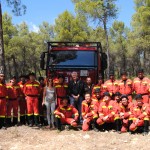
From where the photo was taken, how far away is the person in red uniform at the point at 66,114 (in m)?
9.59

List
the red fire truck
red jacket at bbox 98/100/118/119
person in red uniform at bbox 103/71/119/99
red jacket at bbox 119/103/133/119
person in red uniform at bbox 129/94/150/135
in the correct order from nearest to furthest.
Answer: person in red uniform at bbox 129/94/150/135
red jacket at bbox 119/103/133/119
red jacket at bbox 98/100/118/119
person in red uniform at bbox 103/71/119/99
the red fire truck

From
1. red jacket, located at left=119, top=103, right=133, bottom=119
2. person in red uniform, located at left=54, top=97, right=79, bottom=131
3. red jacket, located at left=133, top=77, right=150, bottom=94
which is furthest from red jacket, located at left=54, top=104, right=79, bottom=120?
red jacket, located at left=133, top=77, right=150, bottom=94

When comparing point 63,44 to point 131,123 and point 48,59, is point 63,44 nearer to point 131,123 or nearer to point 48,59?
point 48,59

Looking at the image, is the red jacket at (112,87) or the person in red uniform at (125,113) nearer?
the person in red uniform at (125,113)

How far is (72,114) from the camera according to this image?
9.81 m

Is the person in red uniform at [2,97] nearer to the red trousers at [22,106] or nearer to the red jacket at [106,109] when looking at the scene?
the red trousers at [22,106]

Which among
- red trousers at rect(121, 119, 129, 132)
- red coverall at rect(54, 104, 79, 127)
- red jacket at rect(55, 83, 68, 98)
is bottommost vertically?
red trousers at rect(121, 119, 129, 132)

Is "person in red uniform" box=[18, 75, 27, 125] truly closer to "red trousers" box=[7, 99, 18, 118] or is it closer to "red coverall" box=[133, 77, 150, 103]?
"red trousers" box=[7, 99, 18, 118]

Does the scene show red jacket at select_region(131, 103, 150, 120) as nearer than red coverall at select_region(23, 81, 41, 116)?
Yes

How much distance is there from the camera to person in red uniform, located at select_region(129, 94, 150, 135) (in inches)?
347

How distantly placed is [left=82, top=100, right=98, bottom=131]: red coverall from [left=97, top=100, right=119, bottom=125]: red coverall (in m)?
0.18

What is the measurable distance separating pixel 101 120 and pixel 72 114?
0.96m

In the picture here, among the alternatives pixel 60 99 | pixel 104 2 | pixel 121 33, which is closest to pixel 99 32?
pixel 104 2

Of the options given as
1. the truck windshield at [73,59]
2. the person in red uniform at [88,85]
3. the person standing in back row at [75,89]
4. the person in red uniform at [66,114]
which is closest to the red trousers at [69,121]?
the person in red uniform at [66,114]
